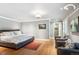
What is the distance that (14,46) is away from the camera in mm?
2020

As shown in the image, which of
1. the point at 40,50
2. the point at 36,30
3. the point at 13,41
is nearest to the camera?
the point at 13,41

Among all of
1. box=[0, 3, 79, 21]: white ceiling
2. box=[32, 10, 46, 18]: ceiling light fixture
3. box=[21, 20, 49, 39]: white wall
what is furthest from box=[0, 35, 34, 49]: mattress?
box=[32, 10, 46, 18]: ceiling light fixture

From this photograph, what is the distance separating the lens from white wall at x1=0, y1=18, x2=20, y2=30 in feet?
6.81

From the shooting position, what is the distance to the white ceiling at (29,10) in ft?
6.77

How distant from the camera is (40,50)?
2.17m

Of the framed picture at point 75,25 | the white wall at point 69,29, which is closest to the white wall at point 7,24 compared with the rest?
the white wall at point 69,29

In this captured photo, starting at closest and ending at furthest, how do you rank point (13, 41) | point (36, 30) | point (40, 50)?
point (13, 41) → point (40, 50) → point (36, 30)

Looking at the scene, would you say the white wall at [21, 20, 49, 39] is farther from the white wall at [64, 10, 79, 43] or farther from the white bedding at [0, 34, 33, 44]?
Answer: the white wall at [64, 10, 79, 43]

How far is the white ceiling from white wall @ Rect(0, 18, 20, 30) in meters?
0.11

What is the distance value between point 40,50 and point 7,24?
3.06 ft

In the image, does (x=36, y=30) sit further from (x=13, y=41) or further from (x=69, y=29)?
(x=69, y=29)

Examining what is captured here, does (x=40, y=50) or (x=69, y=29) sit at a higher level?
(x=69, y=29)

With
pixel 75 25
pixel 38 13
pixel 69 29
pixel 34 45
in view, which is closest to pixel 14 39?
pixel 34 45

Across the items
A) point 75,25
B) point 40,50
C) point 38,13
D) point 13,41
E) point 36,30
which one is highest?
point 38,13
